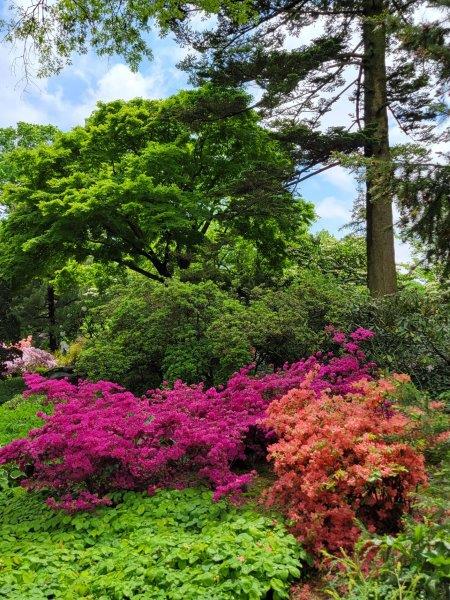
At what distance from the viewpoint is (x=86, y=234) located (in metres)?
15.8

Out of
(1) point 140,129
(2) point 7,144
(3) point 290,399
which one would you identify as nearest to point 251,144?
(1) point 140,129

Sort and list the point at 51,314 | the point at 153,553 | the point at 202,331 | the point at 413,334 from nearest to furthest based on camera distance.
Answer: the point at 153,553 < the point at 413,334 < the point at 202,331 < the point at 51,314

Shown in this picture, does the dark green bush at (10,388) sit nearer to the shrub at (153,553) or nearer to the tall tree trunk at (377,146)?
the tall tree trunk at (377,146)

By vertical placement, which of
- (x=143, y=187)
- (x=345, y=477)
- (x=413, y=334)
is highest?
(x=143, y=187)

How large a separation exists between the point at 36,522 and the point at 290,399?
260 centimetres

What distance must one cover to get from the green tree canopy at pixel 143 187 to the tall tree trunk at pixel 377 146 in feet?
6.39

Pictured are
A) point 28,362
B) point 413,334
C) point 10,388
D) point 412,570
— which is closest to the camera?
point 412,570

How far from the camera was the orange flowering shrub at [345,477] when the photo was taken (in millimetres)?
4129

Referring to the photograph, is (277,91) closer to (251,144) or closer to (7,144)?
(251,144)

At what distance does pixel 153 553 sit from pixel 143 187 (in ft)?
36.0

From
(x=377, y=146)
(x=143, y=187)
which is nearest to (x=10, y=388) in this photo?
(x=143, y=187)

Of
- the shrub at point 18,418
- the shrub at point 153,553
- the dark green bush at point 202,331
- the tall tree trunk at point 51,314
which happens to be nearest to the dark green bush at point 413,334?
the dark green bush at point 202,331

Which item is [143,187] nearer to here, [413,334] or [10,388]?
[10,388]

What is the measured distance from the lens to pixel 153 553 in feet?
13.3
